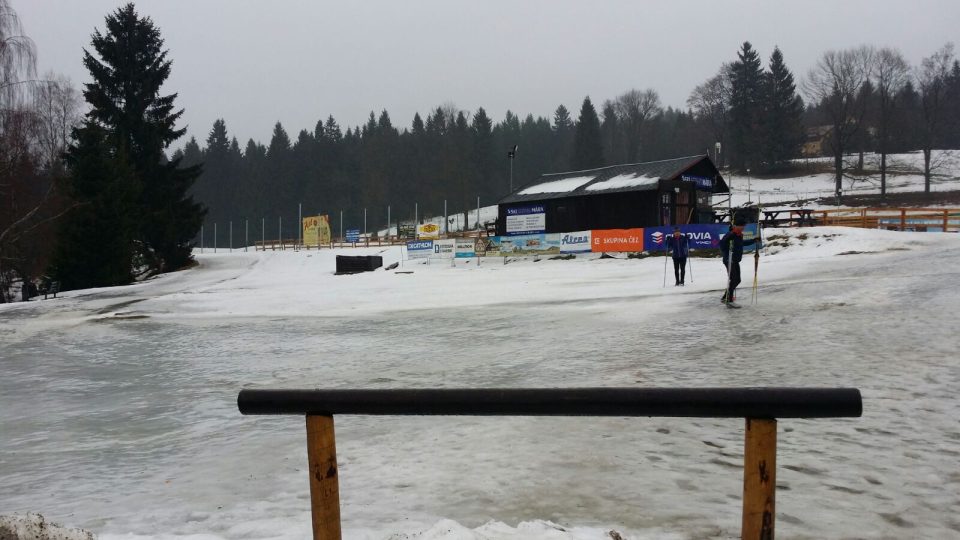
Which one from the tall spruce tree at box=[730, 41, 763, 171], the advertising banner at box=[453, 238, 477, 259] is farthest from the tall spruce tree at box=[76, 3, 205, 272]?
the tall spruce tree at box=[730, 41, 763, 171]

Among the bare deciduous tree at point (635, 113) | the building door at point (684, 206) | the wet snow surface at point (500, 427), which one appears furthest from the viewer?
the bare deciduous tree at point (635, 113)

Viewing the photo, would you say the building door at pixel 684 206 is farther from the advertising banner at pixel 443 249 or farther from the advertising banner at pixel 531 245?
the advertising banner at pixel 443 249

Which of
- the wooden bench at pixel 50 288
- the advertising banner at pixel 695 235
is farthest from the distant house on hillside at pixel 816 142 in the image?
the wooden bench at pixel 50 288

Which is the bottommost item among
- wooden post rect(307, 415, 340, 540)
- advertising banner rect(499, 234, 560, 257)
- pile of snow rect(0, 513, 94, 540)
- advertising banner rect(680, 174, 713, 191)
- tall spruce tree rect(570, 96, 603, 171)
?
pile of snow rect(0, 513, 94, 540)

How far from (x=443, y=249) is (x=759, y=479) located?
34807 mm

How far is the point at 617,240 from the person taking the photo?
1253 inches

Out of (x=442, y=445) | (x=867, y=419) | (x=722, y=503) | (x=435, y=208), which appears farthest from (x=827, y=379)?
(x=435, y=208)

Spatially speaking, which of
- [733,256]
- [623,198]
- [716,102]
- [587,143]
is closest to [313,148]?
[587,143]

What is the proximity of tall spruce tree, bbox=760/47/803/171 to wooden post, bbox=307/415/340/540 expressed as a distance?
9060 cm

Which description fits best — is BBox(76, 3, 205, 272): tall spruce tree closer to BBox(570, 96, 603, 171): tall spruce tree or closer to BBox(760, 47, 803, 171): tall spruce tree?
BBox(570, 96, 603, 171): tall spruce tree

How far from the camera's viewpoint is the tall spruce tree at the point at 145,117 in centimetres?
3800

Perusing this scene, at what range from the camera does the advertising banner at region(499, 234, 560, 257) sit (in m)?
34.2

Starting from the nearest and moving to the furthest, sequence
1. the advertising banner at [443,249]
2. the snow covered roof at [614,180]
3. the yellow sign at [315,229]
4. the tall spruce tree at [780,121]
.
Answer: the advertising banner at [443,249]
the snow covered roof at [614,180]
the yellow sign at [315,229]
the tall spruce tree at [780,121]

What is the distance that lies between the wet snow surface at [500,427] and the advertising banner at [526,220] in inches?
1091
